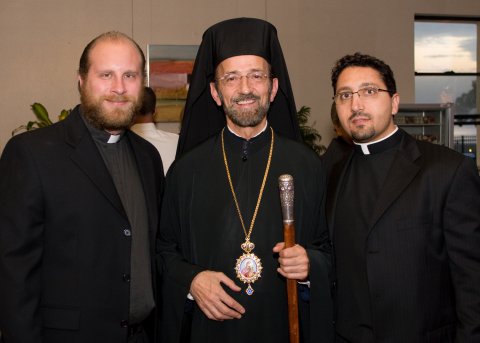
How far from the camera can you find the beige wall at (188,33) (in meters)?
7.60

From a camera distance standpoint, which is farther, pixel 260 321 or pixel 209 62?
pixel 209 62

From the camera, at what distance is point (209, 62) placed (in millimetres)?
2891

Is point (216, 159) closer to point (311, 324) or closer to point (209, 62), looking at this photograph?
point (209, 62)

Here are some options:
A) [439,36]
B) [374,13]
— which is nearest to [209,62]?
[374,13]

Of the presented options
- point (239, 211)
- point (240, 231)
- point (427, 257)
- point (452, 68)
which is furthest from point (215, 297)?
point (452, 68)

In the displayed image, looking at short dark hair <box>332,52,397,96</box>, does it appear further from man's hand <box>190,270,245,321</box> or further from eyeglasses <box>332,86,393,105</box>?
man's hand <box>190,270,245,321</box>

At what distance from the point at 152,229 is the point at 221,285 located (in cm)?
44

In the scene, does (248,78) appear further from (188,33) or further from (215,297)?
(188,33)

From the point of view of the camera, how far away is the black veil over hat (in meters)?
2.76

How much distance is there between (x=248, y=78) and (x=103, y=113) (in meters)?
0.74

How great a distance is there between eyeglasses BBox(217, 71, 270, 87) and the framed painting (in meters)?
5.35

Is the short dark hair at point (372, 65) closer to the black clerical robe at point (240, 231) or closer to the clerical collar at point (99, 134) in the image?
the black clerical robe at point (240, 231)

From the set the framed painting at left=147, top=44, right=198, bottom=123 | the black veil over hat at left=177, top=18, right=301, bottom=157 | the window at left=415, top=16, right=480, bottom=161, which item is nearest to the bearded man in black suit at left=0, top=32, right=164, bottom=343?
the black veil over hat at left=177, top=18, right=301, bottom=157

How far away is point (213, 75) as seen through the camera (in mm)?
2904
